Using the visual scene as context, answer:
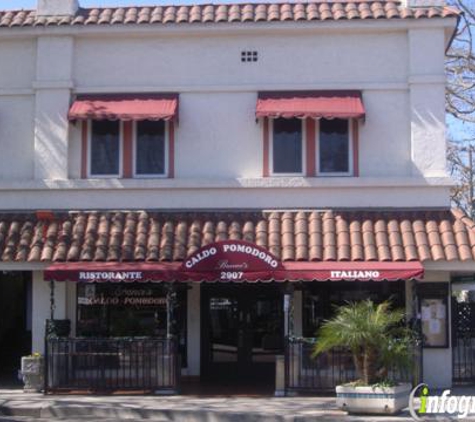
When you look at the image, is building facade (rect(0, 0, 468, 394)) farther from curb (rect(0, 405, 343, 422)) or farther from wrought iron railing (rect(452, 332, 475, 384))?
curb (rect(0, 405, 343, 422))

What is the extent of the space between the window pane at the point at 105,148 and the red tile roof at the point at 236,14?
7.29 feet

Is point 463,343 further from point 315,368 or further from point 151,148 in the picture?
point 151,148

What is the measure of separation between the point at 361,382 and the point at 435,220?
4.52 m

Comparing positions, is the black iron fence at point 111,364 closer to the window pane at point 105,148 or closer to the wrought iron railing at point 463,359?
the window pane at point 105,148

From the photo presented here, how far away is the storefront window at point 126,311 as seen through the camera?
17.7 metres

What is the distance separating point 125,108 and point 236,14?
320cm

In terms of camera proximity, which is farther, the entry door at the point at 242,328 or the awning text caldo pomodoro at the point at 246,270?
the entry door at the point at 242,328

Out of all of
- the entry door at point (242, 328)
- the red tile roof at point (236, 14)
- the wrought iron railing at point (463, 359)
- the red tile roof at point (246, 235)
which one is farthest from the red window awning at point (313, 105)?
the wrought iron railing at point (463, 359)

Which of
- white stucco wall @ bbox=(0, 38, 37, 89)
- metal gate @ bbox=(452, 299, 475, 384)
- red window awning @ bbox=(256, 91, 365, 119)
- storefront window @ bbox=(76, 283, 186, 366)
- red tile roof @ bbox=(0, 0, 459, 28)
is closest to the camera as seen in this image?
red window awning @ bbox=(256, 91, 365, 119)

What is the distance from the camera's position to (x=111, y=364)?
1562cm

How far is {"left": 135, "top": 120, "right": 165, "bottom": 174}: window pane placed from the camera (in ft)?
58.1

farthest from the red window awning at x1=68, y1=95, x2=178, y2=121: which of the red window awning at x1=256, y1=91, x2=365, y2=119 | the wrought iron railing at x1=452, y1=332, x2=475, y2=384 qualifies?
the wrought iron railing at x1=452, y1=332, x2=475, y2=384

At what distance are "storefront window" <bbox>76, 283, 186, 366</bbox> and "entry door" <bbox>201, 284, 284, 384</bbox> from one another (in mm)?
669

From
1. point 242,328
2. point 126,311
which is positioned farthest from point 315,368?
point 126,311
